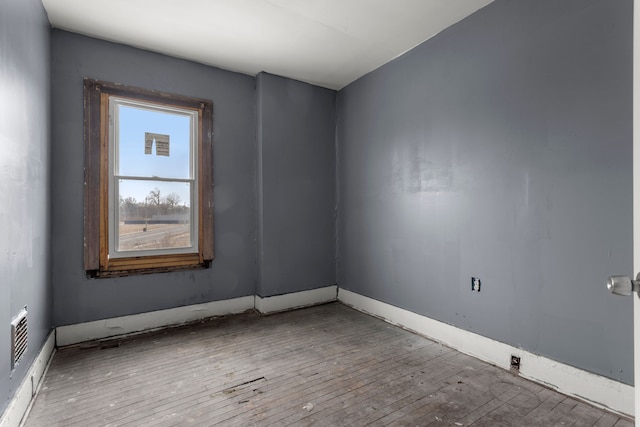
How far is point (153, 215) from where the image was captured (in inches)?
134

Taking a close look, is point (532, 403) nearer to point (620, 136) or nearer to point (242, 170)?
point (620, 136)

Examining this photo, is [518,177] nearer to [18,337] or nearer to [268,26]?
[268,26]

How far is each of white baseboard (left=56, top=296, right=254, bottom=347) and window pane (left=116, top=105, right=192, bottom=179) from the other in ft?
4.73

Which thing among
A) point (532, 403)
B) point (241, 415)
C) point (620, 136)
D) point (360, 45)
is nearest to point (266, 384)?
point (241, 415)

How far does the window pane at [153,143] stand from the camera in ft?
10.7

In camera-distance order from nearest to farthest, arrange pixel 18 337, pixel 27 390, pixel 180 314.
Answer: pixel 18 337 < pixel 27 390 < pixel 180 314

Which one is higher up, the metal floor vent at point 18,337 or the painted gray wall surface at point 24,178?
the painted gray wall surface at point 24,178

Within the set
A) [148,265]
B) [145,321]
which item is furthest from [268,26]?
[145,321]

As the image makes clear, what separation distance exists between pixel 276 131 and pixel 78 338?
9.58 ft

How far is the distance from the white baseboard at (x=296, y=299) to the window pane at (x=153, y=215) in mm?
1111

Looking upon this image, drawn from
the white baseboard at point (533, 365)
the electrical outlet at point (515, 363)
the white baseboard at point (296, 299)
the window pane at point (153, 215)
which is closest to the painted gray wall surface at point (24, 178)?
the window pane at point (153, 215)

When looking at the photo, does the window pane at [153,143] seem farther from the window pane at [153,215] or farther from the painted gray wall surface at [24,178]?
the painted gray wall surface at [24,178]

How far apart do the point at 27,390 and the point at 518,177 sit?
362cm

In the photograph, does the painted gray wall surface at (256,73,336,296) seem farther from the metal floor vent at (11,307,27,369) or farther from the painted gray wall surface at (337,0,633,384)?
the metal floor vent at (11,307,27,369)
